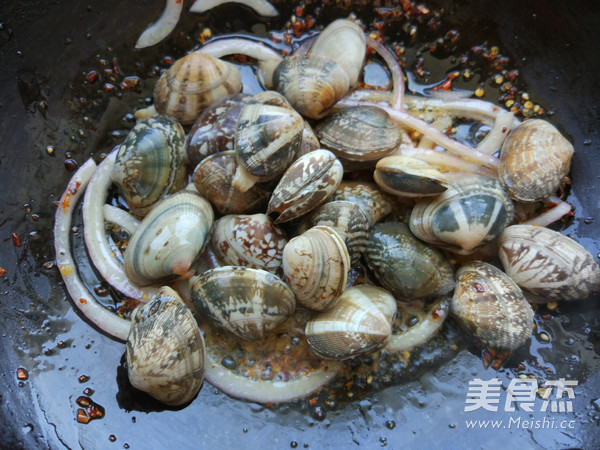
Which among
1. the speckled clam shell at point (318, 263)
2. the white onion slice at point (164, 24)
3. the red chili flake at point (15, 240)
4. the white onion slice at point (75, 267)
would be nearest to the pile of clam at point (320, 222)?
the speckled clam shell at point (318, 263)

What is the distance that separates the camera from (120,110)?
2152 mm

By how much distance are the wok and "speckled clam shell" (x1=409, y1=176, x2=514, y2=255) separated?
1.57ft

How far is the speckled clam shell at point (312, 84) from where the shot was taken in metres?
1.91

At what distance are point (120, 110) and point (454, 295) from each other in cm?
169

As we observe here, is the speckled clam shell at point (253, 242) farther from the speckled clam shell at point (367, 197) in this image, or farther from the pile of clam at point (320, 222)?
the speckled clam shell at point (367, 197)

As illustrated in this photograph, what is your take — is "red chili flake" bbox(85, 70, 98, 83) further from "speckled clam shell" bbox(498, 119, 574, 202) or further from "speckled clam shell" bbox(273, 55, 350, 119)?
"speckled clam shell" bbox(498, 119, 574, 202)

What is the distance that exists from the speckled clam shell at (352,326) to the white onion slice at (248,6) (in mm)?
1402

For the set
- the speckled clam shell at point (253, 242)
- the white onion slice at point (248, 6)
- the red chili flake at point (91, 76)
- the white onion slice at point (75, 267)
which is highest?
the white onion slice at point (248, 6)

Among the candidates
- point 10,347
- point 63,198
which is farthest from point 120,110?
point 10,347

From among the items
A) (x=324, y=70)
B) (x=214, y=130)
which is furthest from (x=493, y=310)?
(x=214, y=130)

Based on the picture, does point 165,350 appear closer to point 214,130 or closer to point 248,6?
point 214,130

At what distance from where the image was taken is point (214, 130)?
1.91m

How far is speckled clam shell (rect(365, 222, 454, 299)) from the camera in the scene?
5.88 ft

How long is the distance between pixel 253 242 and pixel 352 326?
0.49 metres
